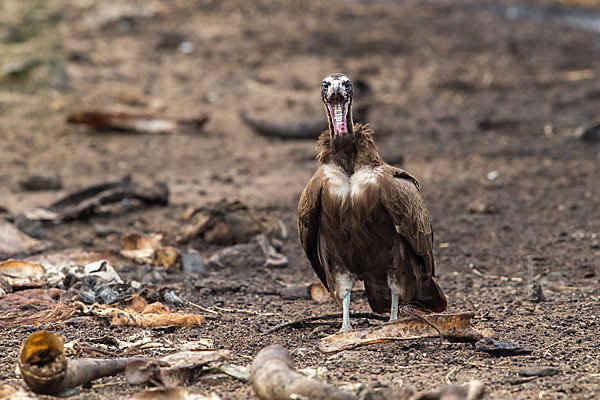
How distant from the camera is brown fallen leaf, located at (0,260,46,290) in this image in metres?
5.72

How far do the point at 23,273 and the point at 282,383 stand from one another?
307 centimetres

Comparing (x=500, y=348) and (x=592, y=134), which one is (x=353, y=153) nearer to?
(x=500, y=348)

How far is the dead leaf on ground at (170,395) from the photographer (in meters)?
3.68

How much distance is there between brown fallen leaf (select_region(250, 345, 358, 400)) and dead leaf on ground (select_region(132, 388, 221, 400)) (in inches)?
8.5

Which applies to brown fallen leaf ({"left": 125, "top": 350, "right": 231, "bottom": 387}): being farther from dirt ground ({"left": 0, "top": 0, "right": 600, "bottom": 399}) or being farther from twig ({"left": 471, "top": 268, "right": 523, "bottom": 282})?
twig ({"left": 471, "top": 268, "right": 523, "bottom": 282})

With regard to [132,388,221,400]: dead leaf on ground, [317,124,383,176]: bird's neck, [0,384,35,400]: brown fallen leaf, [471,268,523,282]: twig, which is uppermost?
[317,124,383,176]: bird's neck

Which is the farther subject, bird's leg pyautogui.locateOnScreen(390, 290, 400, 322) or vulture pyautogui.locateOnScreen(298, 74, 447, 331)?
bird's leg pyautogui.locateOnScreen(390, 290, 400, 322)

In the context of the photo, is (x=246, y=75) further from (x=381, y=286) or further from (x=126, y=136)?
(x=381, y=286)

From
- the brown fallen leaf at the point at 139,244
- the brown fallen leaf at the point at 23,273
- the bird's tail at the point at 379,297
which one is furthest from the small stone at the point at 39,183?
the bird's tail at the point at 379,297

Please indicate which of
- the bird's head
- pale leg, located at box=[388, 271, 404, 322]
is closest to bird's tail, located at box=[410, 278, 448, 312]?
pale leg, located at box=[388, 271, 404, 322]

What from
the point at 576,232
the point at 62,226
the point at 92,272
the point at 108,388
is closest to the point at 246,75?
the point at 62,226

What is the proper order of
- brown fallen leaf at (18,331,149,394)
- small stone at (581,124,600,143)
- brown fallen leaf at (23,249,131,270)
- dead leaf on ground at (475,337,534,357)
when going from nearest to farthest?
brown fallen leaf at (18,331,149,394) → dead leaf on ground at (475,337,534,357) → brown fallen leaf at (23,249,131,270) → small stone at (581,124,600,143)

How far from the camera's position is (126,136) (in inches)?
452

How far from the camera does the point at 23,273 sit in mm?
5945
